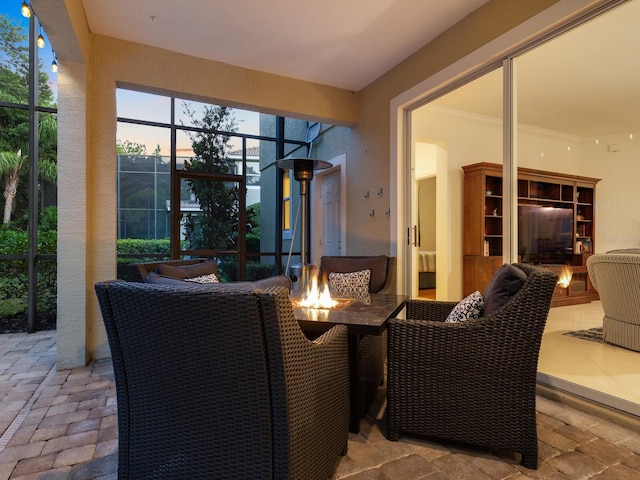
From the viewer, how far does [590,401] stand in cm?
209

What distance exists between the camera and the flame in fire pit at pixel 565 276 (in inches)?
124

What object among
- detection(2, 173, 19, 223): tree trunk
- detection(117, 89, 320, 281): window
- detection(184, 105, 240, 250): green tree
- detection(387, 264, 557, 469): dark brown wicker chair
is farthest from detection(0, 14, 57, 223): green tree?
detection(387, 264, 557, 469): dark brown wicker chair

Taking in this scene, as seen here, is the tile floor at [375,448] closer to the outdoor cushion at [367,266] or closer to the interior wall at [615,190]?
the outdoor cushion at [367,266]

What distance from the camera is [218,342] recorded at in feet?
3.47

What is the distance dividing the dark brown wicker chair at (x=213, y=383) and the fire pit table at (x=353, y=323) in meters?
0.43

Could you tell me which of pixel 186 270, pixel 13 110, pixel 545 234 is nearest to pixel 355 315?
pixel 186 270

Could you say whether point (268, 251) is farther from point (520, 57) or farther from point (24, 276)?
point (520, 57)

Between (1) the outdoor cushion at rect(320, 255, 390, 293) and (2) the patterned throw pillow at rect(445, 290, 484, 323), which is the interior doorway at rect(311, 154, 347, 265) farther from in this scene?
(2) the patterned throw pillow at rect(445, 290, 484, 323)

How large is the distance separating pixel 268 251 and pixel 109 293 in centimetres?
426

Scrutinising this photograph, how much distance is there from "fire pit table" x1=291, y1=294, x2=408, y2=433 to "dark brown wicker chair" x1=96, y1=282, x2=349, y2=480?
429 millimetres

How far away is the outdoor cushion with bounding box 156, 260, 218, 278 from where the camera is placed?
2.58 meters

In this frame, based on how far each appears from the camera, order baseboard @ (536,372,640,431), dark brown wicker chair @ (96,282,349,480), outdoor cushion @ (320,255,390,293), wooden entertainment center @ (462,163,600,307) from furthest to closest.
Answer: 1. outdoor cushion @ (320,255,390,293)
2. wooden entertainment center @ (462,163,600,307)
3. baseboard @ (536,372,640,431)
4. dark brown wicker chair @ (96,282,349,480)

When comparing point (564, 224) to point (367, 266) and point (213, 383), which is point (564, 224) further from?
point (213, 383)

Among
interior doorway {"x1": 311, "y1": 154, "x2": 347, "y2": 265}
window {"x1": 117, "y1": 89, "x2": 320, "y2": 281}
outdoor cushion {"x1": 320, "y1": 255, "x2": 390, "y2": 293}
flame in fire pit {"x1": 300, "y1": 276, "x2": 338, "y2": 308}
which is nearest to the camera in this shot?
flame in fire pit {"x1": 300, "y1": 276, "x2": 338, "y2": 308}
